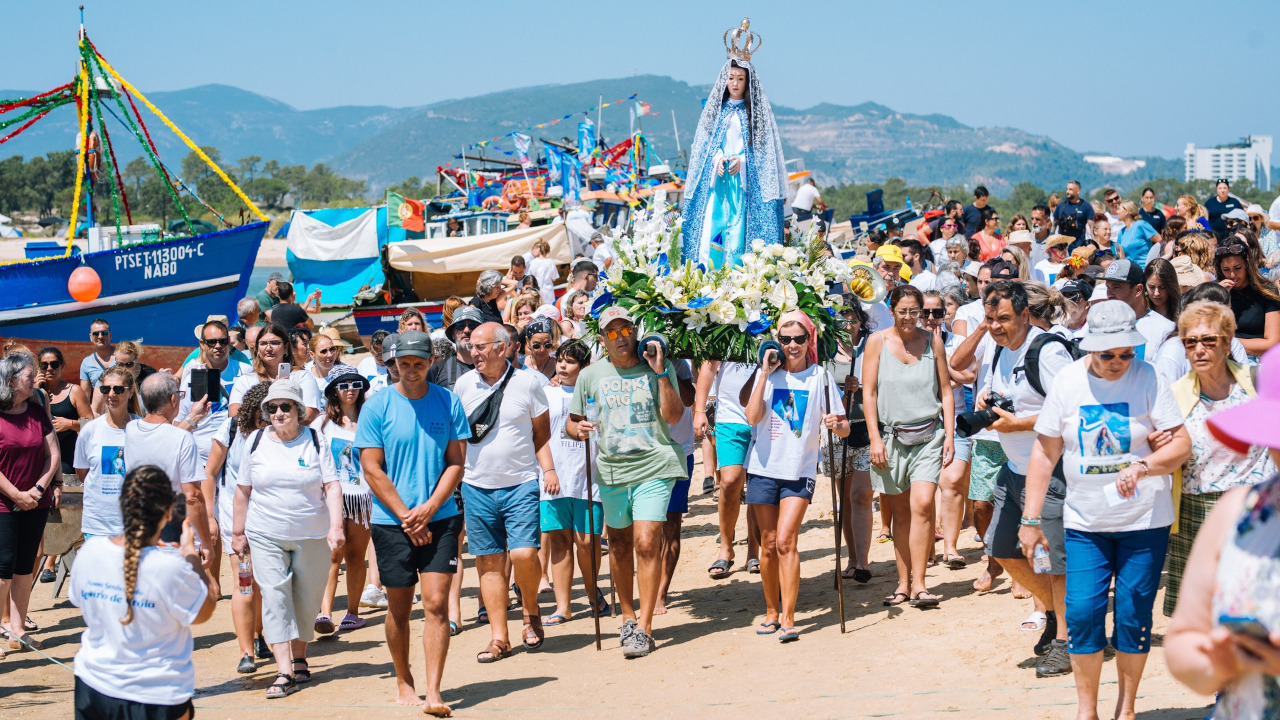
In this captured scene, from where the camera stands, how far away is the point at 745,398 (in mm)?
7457

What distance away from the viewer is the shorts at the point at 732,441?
7805 millimetres

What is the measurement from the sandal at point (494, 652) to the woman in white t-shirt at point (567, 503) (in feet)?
2.42

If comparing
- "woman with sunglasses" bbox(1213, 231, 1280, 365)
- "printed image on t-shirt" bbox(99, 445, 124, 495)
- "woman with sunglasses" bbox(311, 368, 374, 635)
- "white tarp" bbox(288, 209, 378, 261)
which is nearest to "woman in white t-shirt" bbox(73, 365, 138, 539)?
"printed image on t-shirt" bbox(99, 445, 124, 495)

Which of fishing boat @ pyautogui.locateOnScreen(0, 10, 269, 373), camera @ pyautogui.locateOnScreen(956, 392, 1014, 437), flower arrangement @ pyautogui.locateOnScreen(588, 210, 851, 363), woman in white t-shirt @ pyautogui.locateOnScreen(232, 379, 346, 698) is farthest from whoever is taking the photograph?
fishing boat @ pyautogui.locateOnScreen(0, 10, 269, 373)

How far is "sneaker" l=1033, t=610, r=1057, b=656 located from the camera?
6074mm

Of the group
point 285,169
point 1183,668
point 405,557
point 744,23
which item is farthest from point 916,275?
point 285,169

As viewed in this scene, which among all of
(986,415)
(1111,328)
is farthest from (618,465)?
(1111,328)

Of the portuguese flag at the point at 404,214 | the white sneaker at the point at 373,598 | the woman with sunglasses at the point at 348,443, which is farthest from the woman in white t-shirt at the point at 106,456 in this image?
the portuguese flag at the point at 404,214

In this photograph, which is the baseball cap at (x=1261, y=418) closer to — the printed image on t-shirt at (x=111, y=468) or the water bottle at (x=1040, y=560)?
the water bottle at (x=1040, y=560)

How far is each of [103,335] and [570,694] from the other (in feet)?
19.5

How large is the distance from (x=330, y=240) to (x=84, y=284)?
8.87m

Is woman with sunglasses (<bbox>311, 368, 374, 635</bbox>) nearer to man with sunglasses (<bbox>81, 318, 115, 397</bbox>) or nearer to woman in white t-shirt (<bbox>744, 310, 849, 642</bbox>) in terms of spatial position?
woman in white t-shirt (<bbox>744, 310, 849, 642</bbox>)

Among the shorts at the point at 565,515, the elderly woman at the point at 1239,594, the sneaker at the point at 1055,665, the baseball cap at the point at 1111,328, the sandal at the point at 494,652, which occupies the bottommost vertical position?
the sandal at the point at 494,652

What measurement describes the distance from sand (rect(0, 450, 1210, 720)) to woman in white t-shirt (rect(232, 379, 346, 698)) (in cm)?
43
